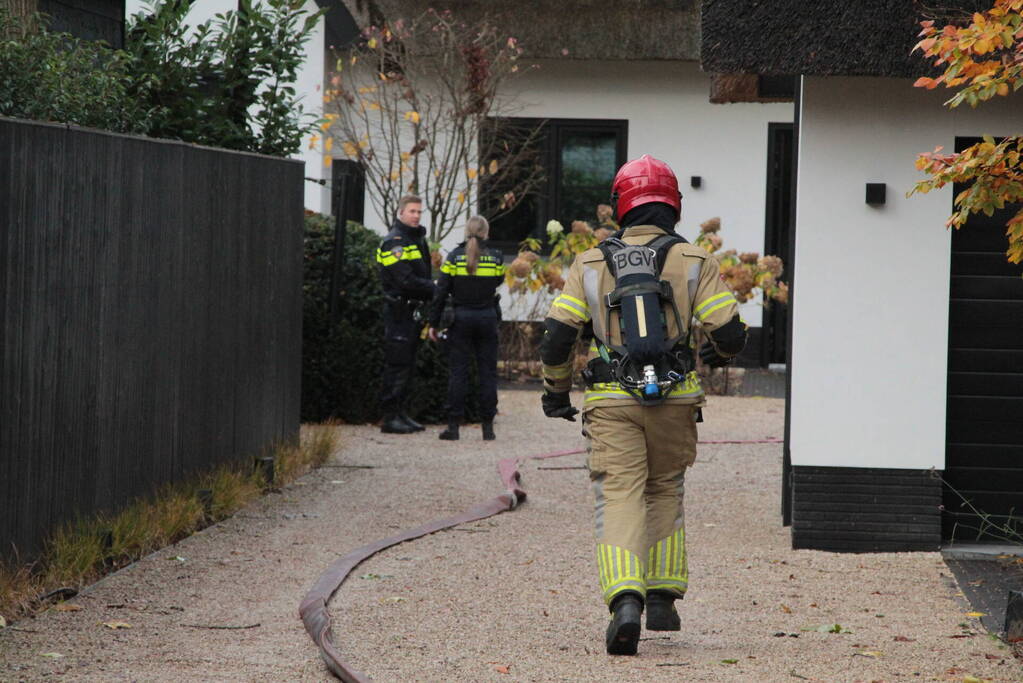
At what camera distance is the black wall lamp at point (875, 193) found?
25.3ft

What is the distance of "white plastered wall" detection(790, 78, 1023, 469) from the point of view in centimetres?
774

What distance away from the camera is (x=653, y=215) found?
5832 mm

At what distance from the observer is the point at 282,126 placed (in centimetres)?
1019

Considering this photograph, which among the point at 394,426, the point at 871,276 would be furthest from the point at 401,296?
the point at 871,276

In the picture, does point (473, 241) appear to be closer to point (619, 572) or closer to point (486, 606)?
point (486, 606)

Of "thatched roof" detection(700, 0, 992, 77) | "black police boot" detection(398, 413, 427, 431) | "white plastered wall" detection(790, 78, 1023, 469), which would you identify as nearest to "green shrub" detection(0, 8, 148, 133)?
"thatched roof" detection(700, 0, 992, 77)

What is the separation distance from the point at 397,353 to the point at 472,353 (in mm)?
613

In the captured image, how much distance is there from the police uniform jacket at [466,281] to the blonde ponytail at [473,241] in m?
0.03

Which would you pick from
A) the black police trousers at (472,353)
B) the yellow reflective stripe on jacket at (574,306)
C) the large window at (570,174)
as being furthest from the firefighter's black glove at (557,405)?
the large window at (570,174)

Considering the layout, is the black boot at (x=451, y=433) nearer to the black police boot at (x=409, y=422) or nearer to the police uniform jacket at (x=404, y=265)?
the black police boot at (x=409, y=422)

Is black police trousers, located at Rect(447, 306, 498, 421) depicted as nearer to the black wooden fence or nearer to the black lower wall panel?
the black wooden fence

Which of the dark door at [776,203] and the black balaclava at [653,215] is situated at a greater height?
the dark door at [776,203]

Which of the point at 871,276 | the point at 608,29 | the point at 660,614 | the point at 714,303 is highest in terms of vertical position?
the point at 608,29

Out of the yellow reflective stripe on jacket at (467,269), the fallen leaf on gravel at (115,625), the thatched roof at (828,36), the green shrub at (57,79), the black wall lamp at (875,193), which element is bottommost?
the fallen leaf on gravel at (115,625)
